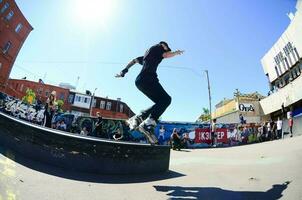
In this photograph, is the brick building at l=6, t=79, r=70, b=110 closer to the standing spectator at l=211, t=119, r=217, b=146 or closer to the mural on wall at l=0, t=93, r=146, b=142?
the mural on wall at l=0, t=93, r=146, b=142

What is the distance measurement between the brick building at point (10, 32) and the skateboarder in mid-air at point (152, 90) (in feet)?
73.4

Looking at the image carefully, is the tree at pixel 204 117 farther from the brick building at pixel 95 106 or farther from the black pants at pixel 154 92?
the black pants at pixel 154 92

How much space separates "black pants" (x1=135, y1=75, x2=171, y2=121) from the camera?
4.47m

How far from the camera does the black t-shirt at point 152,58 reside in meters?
4.55

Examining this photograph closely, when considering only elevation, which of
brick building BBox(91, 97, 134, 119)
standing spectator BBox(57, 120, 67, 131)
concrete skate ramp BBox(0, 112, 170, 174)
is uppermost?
brick building BBox(91, 97, 134, 119)

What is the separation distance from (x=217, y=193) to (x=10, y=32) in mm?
29209

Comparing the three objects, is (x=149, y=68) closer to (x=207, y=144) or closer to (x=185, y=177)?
(x=185, y=177)

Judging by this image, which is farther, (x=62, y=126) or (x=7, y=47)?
(x=7, y=47)

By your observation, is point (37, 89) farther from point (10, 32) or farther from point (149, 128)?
point (149, 128)

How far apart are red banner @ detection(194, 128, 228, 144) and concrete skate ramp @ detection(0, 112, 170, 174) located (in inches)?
599

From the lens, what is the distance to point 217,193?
3.07 meters

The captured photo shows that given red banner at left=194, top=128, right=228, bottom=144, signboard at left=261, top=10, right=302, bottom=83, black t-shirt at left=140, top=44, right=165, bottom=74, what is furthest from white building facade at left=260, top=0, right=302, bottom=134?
black t-shirt at left=140, top=44, right=165, bottom=74

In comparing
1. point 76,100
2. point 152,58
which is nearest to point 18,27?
point 152,58

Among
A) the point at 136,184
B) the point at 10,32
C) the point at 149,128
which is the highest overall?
the point at 10,32
